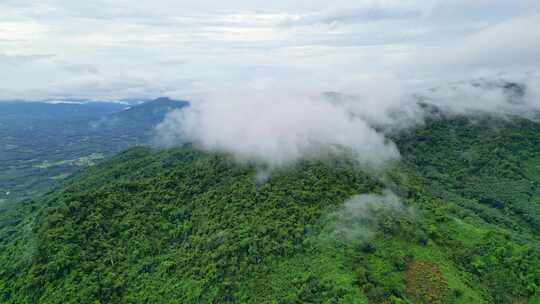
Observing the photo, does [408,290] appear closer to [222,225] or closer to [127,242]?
[222,225]

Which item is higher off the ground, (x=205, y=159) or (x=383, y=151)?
(x=205, y=159)

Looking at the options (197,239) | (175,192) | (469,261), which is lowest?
(469,261)

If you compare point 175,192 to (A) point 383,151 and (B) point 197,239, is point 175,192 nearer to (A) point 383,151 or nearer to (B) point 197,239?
(B) point 197,239

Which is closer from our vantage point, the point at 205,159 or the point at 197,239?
the point at 197,239

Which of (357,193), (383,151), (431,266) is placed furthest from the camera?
(383,151)

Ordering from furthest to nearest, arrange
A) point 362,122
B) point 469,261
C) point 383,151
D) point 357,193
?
point 362,122
point 383,151
point 357,193
point 469,261

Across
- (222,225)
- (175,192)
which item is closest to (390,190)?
(222,225)

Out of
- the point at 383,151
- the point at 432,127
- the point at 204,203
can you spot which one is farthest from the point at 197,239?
the point at 432,127
